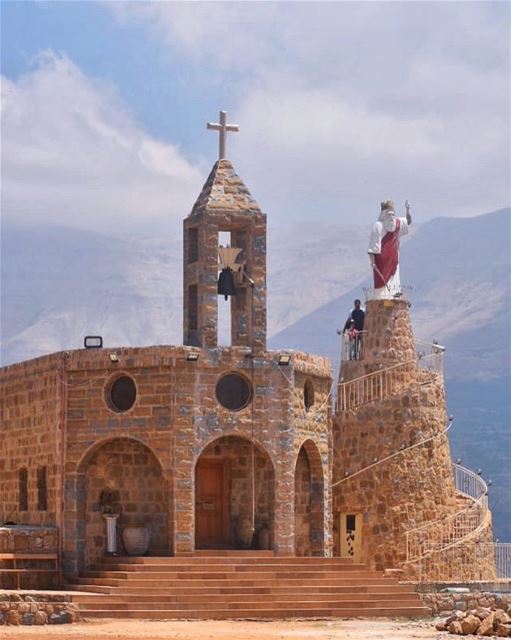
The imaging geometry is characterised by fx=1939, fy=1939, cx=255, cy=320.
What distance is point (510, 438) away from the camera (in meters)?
115

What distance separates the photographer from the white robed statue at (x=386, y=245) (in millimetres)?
47594

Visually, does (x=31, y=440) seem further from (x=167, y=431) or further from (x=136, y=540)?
(x=167, y=431)

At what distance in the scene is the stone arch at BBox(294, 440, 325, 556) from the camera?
141ft

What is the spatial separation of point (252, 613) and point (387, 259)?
13152 millimetres

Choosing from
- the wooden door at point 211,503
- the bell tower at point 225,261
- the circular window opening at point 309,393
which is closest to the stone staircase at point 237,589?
the wooden door at point 211,503

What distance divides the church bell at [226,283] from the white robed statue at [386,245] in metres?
6.17

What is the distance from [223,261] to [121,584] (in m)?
7.89

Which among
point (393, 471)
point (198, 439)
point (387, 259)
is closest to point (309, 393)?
point (198, 439)

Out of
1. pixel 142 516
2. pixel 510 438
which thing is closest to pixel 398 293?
pixel 142 516

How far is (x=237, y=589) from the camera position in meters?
38.1

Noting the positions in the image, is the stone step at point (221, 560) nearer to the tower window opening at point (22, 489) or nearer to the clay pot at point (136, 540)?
the clay pot at point (136, 540)

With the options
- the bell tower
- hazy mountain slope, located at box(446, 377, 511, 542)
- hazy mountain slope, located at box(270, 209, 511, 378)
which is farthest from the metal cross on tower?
hazy mountain slope, located at box(270, 209, 511, 378)

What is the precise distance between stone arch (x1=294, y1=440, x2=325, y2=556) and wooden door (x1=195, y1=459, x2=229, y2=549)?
1.65m

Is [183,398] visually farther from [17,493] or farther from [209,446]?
[17,493]
